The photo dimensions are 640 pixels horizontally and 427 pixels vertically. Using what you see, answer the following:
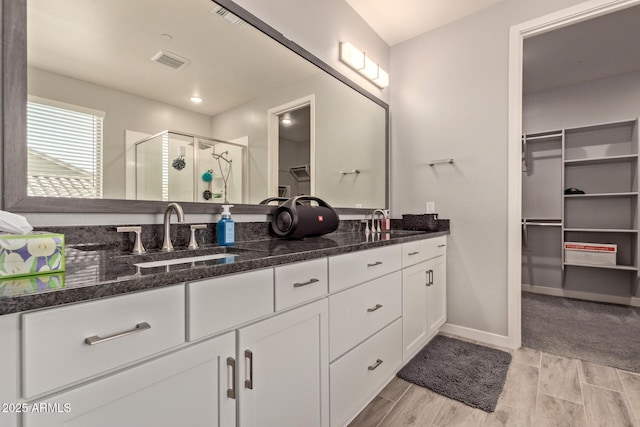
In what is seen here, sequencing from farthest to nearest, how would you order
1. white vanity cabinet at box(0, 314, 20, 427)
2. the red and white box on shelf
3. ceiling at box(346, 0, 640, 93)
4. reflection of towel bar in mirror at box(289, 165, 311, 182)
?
the red and white box on shelf
ceiling at box(346, 0, 640, 93)
reflection of towel bar in mirror at box(289, 165, 311, 182)
white vanity cabinet at box(0, 314, 20, 427)

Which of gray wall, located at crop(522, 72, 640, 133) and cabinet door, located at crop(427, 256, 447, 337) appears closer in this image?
cabinet door, located at crop(427, 256, 447, 337)

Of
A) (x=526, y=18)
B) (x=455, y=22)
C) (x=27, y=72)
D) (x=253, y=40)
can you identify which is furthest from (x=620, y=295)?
(x=27, y=72)

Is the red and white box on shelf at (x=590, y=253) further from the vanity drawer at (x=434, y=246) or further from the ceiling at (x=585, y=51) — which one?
the vanity drawer at (x=434, y=246)

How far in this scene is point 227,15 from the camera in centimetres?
143

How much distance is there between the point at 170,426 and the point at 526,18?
3.02 meters

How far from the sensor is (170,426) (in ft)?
2.31

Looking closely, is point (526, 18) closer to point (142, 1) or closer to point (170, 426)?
point (142, 1)

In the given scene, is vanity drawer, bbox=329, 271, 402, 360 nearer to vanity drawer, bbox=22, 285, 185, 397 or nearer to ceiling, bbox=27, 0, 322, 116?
vanity drawer, bbox=22, 285, 185, 397

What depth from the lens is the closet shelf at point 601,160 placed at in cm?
315

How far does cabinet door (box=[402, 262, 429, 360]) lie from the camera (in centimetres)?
177

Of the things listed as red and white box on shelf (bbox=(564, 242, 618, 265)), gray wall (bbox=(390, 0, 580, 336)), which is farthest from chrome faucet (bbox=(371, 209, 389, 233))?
red and white box on shelf (bbox=(564, 242, 618, 265))

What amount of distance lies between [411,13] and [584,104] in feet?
8.48

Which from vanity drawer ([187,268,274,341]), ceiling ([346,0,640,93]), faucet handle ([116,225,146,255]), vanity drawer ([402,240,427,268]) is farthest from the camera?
ceiling ([346,0,640,93])

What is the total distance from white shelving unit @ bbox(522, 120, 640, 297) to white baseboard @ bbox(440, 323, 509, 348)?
1888 millimetres
